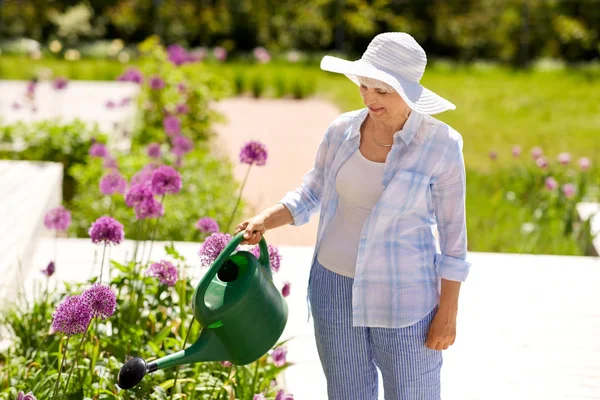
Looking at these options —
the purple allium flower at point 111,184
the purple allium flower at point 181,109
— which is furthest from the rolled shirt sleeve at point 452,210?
the purple allium flower at point 181,109

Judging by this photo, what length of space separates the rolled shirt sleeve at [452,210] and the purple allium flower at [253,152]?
0.82 metres

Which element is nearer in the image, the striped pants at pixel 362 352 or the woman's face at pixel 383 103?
the woman's face at pixel 383 103

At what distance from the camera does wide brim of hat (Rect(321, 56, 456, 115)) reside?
6.44ft

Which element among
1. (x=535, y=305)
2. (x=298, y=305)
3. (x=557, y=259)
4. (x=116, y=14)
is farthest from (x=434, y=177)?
(x=116, y=14)

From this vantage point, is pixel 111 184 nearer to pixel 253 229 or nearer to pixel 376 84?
pixel 253 229

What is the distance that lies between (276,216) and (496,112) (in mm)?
7420

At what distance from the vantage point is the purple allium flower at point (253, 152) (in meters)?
2.78

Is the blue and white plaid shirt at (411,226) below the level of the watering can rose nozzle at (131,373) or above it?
above

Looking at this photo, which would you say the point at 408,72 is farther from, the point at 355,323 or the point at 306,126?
the point at 306,126

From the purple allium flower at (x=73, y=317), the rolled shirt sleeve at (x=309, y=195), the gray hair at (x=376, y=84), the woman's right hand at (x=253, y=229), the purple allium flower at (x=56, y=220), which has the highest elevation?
the gray hair at (x=376, y=84)

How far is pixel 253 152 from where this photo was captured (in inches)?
109

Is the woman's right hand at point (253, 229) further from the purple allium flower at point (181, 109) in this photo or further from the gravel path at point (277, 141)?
the purple allium flower at point (181, 109)

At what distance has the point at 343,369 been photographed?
2.28 meters

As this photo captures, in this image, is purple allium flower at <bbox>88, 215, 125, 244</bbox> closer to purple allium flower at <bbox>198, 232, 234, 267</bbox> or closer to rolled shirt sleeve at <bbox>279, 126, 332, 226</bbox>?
purple allium flower at <bbox>198, 232, 234, 267</bbox>
